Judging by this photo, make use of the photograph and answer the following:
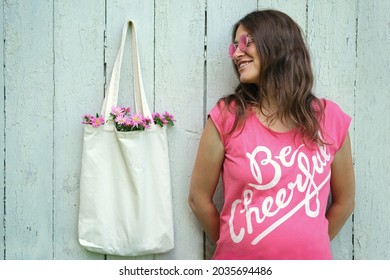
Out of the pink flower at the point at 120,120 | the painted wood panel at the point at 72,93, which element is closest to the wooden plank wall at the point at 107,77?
the painted wood panel at the point at 72,93

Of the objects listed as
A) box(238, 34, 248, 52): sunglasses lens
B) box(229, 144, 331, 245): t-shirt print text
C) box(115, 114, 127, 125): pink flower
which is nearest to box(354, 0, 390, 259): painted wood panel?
box(229, 144, 331, 245): t-shirt print text

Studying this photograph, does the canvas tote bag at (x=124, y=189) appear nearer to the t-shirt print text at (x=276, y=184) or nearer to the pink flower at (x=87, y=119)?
the pink flower at (x=87, y=119)

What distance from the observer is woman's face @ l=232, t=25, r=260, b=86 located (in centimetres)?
110

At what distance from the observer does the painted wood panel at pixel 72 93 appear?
4.09ft

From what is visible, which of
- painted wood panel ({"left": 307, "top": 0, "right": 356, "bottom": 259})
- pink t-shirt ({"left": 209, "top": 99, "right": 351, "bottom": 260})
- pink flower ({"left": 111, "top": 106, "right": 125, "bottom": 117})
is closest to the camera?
pink t-shirt ({"left": 209, "top": 99, "right": 351, "bottom": 260})

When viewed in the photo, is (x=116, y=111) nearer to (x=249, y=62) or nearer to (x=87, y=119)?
(x=87, y=119)

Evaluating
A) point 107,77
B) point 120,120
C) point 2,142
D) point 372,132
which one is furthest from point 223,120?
point 2,142

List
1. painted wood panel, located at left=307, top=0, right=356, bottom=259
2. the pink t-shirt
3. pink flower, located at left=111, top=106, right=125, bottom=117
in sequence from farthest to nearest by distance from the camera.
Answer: painted wood panel, located at left=307, top=0, right=356, bottom=259 < pink flower, located at left=111, top=106, right=125, bottom=117 < the pink t-shirt

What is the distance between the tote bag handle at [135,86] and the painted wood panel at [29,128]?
20cm

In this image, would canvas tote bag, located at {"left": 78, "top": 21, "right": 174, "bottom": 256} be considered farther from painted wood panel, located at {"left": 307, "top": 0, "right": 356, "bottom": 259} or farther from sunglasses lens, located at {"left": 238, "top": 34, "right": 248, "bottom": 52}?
painted wood panel, located at {"left": 307, "top": 0, "right": 356, "bottom": 259}

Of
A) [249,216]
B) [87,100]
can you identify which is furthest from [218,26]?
[249,216]

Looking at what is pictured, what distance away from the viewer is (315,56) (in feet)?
4.21
